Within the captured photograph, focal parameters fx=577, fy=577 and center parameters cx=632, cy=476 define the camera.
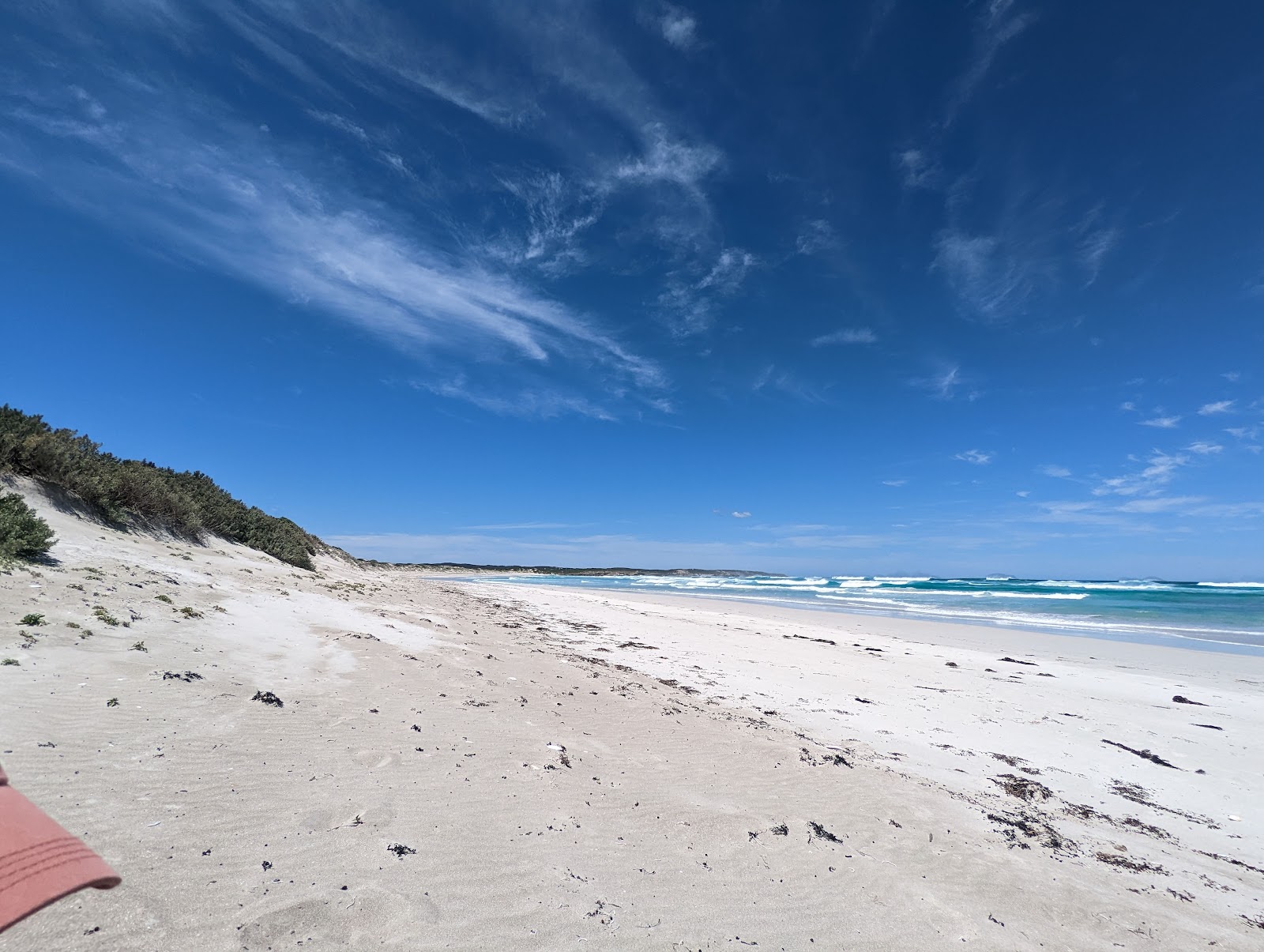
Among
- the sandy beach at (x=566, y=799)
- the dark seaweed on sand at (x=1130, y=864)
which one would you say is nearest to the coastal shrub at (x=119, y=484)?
the sandy beach at (x=566, y=799)

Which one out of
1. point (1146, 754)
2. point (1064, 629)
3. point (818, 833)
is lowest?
point (1146, 754)

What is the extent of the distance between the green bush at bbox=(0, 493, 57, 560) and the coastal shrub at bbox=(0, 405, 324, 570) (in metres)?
0.21

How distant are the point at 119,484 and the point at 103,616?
12.7 metres

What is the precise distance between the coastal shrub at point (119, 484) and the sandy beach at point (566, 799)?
625 centimetres

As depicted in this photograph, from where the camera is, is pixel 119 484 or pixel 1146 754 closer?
pixel 1146 754

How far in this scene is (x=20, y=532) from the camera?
9.34 meters

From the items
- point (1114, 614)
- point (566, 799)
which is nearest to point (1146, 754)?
point (566, 799)

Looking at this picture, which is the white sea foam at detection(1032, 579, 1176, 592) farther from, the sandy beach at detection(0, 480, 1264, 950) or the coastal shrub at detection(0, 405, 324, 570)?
the coastal shrub at detection(0, 405, 324, 570)

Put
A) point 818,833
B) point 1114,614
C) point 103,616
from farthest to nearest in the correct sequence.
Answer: point 1114,614 → point 103,616 → point 818,833

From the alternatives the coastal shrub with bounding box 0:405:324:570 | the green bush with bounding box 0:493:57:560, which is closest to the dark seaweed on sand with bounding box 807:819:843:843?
the green bush with bounding box 0:493:57:560

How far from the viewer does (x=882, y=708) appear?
976 cm

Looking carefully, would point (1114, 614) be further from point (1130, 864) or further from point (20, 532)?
point (20, 532)

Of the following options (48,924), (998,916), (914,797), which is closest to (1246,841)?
(914,797)

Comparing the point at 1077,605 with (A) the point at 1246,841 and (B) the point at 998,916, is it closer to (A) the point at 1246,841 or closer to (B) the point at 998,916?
(A) the point at 1246,841
